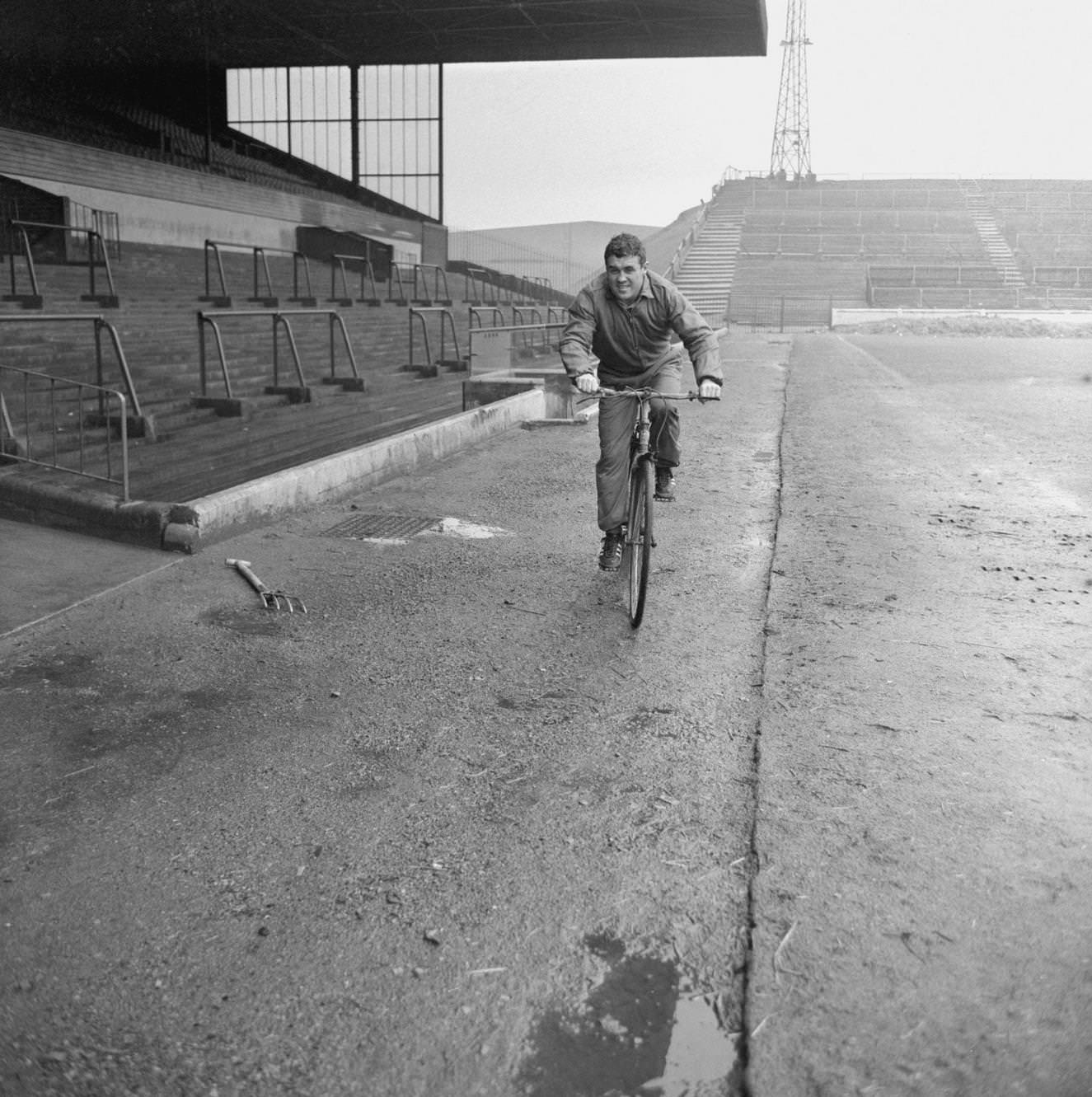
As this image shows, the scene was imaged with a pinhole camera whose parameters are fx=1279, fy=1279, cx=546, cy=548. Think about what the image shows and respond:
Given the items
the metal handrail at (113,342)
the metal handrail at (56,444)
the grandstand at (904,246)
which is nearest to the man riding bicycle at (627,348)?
the metal handrail at (56,444)

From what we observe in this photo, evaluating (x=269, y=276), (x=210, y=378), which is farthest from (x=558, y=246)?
(x=210, y=378)

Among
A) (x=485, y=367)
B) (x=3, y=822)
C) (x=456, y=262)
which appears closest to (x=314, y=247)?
(x=456, y=262)

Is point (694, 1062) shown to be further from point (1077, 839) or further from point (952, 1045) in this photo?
point (1077, 839)

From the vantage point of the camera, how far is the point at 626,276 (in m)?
6.06

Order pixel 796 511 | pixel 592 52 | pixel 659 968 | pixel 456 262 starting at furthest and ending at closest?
1. pixel 456 262
2. pixel 592 52
3. pixel 796 511
4. pixel 659 968

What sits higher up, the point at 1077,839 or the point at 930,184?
the point at 930,184

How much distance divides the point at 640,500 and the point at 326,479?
3.46 metres

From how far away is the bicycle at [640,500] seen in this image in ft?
18.2

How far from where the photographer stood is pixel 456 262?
1638 inches

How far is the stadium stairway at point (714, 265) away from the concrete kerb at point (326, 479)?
35.1 meters

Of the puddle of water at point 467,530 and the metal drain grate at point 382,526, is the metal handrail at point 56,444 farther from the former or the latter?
the puddle of water at point 467,530

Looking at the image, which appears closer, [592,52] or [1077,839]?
[1077,839]

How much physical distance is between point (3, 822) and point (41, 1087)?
1307 mm

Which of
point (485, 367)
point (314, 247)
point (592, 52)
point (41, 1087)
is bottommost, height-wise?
point (41, 1087)
